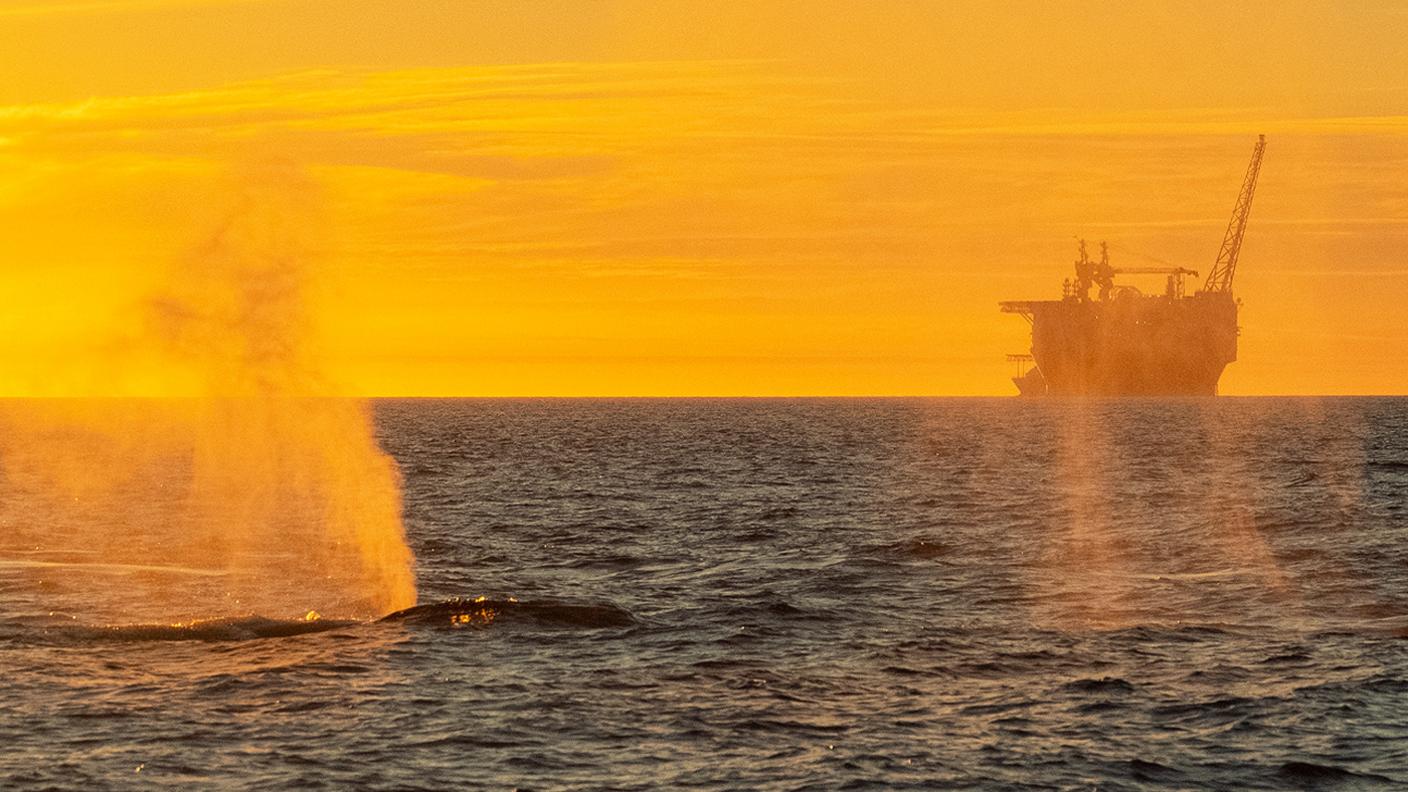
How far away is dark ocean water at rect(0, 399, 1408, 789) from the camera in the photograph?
100ft

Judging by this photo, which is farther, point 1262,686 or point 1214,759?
point 1262,686

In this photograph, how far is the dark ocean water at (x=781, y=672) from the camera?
3056cm

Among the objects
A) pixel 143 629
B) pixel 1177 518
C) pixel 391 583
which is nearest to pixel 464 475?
pixel 1177 518

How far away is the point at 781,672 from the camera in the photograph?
39219mm

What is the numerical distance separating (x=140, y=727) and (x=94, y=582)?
79.7 ft

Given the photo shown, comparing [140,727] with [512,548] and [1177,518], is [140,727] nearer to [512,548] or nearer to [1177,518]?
[512,548]

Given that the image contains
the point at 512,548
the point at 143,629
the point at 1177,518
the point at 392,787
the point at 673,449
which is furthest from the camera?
the point at 673,449

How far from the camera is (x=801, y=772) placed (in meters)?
30.1

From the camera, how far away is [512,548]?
67562 mm

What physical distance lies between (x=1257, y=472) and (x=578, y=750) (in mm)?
99346

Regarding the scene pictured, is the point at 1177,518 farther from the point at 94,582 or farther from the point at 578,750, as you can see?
the point at 578,750

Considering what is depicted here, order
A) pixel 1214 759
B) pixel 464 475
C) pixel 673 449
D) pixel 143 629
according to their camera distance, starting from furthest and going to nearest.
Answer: pixel 673 449 → pixel 464 475 → pixel 143 629 → pixel 1214 759

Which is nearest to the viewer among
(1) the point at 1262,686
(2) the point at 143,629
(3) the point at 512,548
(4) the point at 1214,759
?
(4) the point at 1214,759

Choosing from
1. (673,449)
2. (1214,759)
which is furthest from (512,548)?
(673,449)
